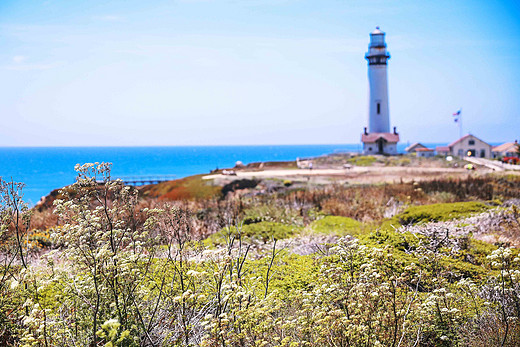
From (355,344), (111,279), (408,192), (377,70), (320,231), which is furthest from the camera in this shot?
(377,70)

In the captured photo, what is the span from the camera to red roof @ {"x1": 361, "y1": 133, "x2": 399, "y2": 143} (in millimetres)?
49688

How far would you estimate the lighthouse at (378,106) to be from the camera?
50.1 m

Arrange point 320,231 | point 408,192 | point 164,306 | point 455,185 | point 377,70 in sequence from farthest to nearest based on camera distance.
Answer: point 377,70, point 455,185, point 408,192, point 320,231, point 164,306

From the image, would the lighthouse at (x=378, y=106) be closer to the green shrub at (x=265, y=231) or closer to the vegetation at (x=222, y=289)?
the green shrub at (x=265, y=231)

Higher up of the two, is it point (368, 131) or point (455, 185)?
point (368, 131)

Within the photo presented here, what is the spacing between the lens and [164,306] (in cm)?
389

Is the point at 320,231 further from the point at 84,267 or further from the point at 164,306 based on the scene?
the point at 84,267

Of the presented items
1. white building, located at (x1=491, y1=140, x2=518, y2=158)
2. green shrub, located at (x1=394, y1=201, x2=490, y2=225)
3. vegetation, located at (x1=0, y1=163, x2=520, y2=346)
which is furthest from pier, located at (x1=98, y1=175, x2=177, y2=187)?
white building, located at (x1=491, y1=140, x2=518, y2=158)

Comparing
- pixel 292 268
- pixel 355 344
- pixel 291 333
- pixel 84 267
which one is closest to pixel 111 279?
pixel 84 267

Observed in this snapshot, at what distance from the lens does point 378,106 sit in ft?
168

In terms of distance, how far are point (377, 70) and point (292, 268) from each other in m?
48.8

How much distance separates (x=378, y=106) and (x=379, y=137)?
4.21 meters

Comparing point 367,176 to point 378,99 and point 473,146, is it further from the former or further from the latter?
point 473,146

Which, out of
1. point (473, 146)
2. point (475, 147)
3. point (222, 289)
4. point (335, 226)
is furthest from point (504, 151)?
point (222, 289)
